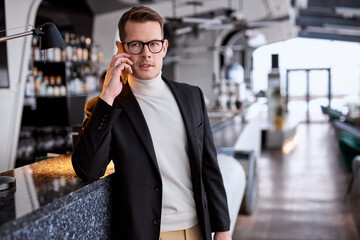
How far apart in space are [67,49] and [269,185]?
11.7 feet

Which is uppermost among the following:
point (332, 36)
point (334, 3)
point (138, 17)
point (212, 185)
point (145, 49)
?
point (334, 3)

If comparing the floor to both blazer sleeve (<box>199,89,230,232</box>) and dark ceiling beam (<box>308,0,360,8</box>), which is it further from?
dark ceiling beam (<box>308,0,360,8</box>)

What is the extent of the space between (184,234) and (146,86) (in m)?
0.58

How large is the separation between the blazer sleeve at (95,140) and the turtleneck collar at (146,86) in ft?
0.59

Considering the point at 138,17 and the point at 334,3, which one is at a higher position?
the point at 334,3

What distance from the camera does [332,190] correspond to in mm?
5336

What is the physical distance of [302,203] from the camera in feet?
15.6

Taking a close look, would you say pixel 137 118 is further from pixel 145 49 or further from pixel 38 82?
pixel 38 82

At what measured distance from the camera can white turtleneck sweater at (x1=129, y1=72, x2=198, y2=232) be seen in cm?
137

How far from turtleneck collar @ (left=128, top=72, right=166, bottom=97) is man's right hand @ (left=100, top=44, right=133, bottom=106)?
4.3 inches

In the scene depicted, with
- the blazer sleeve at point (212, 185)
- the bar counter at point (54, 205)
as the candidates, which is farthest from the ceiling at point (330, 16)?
the bar counter at point (54, 205)

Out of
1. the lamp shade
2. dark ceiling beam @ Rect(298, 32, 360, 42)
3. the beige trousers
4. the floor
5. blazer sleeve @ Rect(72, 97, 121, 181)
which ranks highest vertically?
dark ceiling beam @ Rect(298, 32, 360, 42)

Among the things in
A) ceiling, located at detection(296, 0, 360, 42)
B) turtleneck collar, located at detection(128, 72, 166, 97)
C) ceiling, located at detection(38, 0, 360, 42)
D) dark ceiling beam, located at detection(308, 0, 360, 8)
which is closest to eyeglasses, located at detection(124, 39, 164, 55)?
turtleneck collar, located at detection(128, 72, 166, 97)

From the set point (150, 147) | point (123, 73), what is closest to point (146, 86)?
point (123, 73)
